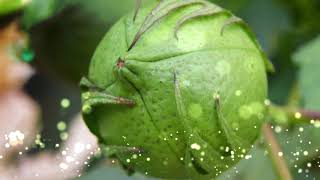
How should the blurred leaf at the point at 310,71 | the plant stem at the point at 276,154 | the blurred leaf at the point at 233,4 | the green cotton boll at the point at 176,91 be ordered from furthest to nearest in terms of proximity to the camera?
the blurred leaf at the point at 233,4
the blurred leaf at the point at 310,71
the plant stem at the point at 276,154
the green cotton boll at the point at 176,91

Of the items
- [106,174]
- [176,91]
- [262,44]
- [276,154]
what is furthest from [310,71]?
[176,91]

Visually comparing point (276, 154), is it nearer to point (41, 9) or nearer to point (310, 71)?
point (310, 71)

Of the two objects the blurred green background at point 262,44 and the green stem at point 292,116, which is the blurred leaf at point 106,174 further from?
the green stem at point 292,116

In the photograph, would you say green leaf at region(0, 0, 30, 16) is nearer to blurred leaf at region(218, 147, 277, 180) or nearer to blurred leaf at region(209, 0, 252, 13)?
blurred leaf at region(209, 0, 252, 13)

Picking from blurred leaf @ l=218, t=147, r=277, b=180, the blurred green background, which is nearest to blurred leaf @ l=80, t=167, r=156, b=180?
the blurred green background

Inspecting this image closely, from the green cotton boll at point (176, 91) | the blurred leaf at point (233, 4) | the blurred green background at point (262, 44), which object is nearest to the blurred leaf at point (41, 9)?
the blurred green background at point (262, 44)

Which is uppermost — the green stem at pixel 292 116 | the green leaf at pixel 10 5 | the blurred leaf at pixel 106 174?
the green leaf at pixel 10 5

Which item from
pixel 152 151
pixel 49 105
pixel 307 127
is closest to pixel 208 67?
pixel 152 151
